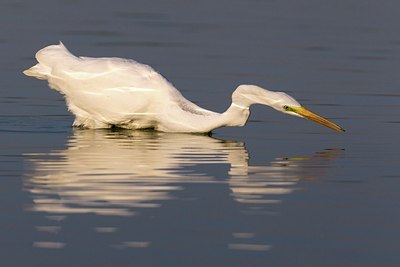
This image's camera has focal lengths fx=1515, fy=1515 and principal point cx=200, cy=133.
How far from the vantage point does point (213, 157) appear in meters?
18.0

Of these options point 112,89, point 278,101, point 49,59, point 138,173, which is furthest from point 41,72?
point 138,173

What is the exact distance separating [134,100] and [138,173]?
3.70 metres

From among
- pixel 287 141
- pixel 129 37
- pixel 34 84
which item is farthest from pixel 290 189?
pixel 129 37

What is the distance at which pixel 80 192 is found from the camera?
15.2m

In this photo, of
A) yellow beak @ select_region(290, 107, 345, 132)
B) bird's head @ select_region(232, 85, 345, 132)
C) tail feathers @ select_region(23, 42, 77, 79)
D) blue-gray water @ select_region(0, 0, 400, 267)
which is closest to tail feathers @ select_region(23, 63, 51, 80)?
tail feathers @ select_region(23, 42, 77, 79)

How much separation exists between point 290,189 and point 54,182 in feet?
8.07

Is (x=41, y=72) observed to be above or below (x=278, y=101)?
above

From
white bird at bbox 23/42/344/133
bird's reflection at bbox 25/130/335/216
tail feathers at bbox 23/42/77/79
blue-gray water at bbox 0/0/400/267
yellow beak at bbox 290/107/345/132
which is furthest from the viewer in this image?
tail feathers at bbox 23/42/77/79

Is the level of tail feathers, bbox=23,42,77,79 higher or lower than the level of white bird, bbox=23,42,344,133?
higher

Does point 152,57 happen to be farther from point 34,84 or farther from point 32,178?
point 32,178

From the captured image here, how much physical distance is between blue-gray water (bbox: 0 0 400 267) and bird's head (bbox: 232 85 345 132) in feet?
1.01

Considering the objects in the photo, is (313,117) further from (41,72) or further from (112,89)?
(41,72)

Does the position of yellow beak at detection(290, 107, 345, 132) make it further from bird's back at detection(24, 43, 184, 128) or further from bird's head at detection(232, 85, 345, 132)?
bird's back at detection(24, 43, 184, 128)

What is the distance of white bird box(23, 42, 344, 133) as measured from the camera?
20.0 m
